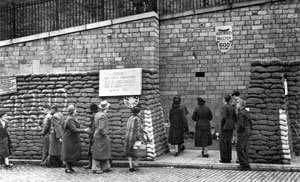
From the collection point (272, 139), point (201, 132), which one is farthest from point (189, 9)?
point (272, 139)

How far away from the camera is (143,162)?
37.6ft

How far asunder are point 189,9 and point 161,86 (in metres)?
2.72

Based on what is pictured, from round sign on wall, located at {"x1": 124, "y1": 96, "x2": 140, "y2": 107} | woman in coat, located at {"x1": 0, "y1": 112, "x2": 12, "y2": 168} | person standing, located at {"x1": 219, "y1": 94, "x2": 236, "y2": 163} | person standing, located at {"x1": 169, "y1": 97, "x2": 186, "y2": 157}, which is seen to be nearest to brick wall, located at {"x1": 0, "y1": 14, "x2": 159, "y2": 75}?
round sign on wall, located at {"x1": 124, "y1": 96, "x2": 140, "y2": 107}

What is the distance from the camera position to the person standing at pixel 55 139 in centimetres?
1132

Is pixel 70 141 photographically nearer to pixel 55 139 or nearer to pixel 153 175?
pixel 55 139

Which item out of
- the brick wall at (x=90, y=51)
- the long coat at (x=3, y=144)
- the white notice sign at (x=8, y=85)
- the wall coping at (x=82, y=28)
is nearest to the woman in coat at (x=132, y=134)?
the brick wall at (x=90, y=51)

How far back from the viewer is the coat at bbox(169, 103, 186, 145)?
12312 millimetres

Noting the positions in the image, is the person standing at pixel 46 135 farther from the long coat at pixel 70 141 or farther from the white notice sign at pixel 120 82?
the white notice sign at pixel 120 82

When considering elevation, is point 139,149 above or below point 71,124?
below

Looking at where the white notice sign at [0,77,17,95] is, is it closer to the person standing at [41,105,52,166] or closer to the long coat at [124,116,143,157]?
the person standing at [41,105,52,166]

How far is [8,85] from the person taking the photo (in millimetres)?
12992

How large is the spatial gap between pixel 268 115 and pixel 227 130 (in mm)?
1121

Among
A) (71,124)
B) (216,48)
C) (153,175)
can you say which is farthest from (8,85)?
(216,48)

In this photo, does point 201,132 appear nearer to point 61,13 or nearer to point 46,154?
Result: point 46,154
